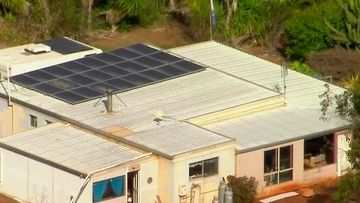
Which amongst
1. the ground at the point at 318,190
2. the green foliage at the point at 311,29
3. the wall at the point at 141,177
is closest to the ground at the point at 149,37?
the green foliage at the point at 311,29

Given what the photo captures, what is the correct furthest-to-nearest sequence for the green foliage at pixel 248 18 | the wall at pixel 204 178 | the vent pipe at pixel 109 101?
the green foliage at pixel 248 18 < the vent pipe at pixel 109 101 < the wall at pixel 204 178

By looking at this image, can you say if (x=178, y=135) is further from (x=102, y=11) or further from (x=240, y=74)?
(x=102, y=11)

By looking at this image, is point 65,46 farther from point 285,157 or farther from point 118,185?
point 118,185

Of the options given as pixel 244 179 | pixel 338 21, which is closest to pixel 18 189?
pixel 244 179

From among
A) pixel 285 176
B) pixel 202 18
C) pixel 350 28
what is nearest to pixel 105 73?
pixel 285 176

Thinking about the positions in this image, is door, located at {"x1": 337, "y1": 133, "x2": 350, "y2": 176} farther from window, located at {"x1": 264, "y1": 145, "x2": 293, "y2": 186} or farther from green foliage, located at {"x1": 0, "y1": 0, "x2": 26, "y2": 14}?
green foliage, located at {"x1": 0, "y1": 0, "x2": 26, "y2": 14}

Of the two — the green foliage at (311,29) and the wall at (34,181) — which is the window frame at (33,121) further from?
the green foliage at (311,29)

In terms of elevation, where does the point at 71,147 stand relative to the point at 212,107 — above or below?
below
